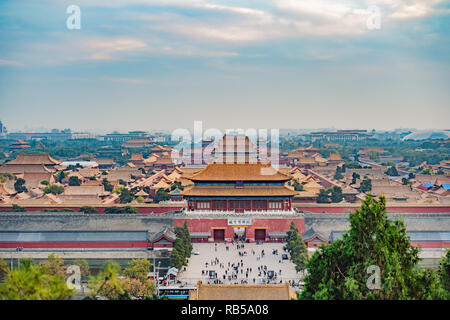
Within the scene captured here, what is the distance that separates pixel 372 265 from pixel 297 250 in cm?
1109

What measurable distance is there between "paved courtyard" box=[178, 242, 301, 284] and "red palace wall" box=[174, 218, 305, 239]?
942 mm

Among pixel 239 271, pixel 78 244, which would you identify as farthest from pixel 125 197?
pixel 239 271

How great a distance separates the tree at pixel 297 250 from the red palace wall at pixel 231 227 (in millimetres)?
2547

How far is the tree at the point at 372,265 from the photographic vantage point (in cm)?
982

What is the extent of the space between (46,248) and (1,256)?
1.97m

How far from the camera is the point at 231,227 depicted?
25562 mm

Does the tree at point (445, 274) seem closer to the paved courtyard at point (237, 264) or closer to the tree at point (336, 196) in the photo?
the paved courtyard at point (237, 264)

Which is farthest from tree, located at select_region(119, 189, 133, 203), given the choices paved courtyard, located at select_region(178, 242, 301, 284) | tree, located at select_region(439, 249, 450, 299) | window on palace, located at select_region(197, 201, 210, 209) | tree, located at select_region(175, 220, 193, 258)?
tree, located at select_region(439, 249, 450, 299)

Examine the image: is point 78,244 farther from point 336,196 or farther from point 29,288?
point 336,196

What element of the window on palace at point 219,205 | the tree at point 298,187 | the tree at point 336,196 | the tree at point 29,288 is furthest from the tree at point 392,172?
the tree at point 29,288

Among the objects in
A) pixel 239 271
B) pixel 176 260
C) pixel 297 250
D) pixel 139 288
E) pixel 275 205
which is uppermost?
pixel 275 205

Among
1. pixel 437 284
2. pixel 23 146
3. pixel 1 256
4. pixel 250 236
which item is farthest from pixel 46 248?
pixel 23 146

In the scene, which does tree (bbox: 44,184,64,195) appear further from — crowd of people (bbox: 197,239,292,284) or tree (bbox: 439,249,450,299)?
tree (bbox: 439,249,450,299)
